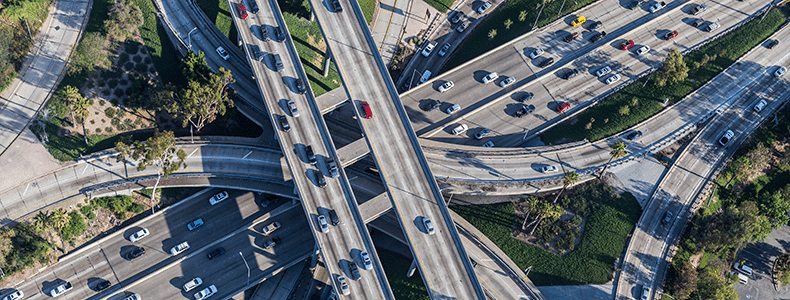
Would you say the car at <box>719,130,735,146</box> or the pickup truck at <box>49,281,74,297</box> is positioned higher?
the pickup truck at <box>49,281,74,297</box>

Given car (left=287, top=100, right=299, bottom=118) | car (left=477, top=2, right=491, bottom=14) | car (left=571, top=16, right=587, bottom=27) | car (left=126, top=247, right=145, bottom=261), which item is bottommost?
car (left=126, top=247, right=145, bottom=261)

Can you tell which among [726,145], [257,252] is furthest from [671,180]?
[257,252]

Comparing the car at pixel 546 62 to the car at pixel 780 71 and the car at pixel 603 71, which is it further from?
the car at pixel 780 71

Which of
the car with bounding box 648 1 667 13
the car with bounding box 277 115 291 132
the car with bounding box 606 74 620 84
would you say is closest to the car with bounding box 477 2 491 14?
the car with bounding box 606 74 620 84

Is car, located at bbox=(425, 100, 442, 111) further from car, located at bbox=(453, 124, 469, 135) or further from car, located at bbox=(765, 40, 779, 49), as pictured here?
car, located at bbox=(765, 40, 779, 49)

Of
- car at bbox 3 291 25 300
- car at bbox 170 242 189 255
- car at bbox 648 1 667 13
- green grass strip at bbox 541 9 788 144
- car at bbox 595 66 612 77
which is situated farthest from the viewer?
car at bbox 648 1 667 13

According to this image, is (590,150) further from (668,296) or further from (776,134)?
(776,134)

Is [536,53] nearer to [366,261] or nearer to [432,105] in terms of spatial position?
[432,105]
